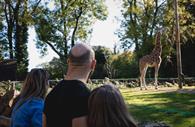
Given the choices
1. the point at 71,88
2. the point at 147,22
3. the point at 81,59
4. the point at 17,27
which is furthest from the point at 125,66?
the point at 71,88

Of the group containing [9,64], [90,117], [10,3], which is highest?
[10,3]

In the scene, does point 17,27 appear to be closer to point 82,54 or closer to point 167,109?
point 167,109

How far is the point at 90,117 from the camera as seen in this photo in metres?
4.24

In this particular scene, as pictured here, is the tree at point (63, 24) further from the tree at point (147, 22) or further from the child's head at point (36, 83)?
the child's head at point (36, 83)

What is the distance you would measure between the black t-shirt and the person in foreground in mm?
Result: 928

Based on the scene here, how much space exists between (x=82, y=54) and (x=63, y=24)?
42.4 metres

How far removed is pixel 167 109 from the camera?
12.1 m

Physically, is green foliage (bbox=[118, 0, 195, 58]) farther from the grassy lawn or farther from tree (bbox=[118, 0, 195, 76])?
the grassy lawn

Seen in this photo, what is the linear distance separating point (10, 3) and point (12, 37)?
9.92 feet

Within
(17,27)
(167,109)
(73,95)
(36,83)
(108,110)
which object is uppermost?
(17,27)

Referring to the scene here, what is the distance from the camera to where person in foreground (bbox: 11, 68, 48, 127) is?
A: 5.66 metres

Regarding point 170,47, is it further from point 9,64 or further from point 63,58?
point 9,64

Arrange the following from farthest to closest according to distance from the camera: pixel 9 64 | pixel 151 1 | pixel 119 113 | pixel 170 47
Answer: pixel 151 1, pixel 170 47, pixel 9 64, pixel 119 113

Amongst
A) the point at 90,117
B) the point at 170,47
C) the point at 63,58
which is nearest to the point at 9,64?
the point at 90,117
